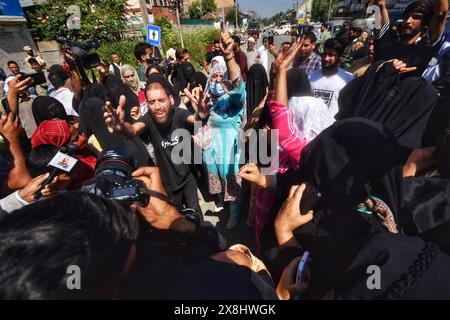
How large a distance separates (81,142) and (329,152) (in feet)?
6.77

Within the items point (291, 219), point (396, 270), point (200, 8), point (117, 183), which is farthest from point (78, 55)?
point (200, 8)

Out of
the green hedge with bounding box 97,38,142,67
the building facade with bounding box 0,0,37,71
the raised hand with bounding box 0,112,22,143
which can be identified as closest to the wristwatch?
the raised hand with bounding box 0,112,22,143

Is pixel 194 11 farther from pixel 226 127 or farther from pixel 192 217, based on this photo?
pixel 192 217

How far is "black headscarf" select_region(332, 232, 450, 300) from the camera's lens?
2.53ft

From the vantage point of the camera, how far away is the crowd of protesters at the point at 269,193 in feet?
2.35

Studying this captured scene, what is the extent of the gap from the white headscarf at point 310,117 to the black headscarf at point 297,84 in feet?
0.97

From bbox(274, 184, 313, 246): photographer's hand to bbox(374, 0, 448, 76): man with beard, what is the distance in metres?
1.74

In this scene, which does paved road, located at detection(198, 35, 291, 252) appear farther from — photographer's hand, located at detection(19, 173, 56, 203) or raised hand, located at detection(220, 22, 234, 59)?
photographer's hand, located at detection(19, 173, 56, 203)

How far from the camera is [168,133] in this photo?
7.87ft

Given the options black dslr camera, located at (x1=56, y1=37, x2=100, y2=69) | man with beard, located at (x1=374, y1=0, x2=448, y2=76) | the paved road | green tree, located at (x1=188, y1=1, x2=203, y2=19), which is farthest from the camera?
green tree, located at (x1=188, y1=1, x2=203, y2=19)

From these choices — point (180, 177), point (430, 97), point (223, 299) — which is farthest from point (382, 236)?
point (180, 177)

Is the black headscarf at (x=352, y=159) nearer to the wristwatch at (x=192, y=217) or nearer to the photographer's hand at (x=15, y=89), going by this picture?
the wristwatch at (x=192, y=217)

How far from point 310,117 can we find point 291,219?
0.89 metres
